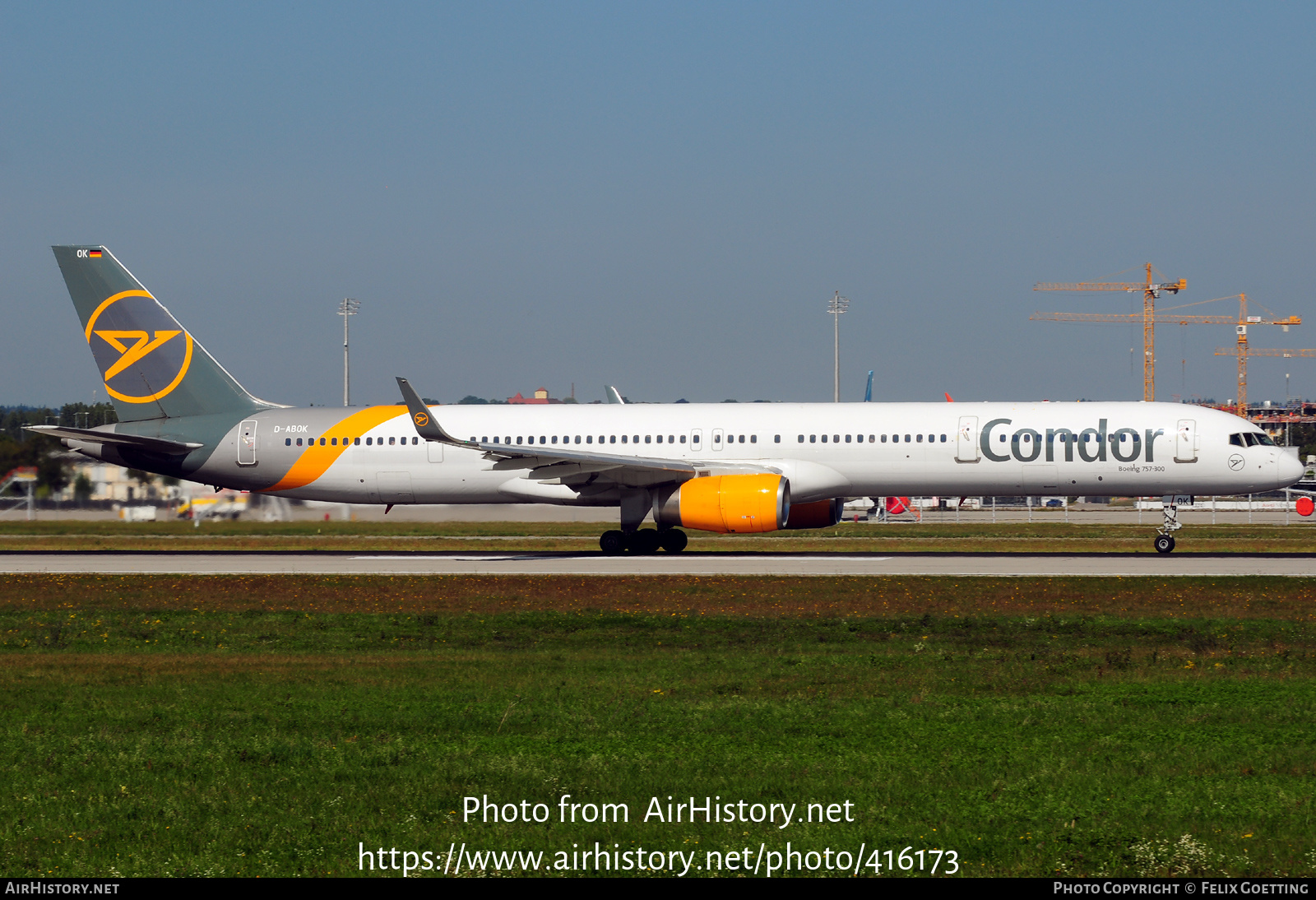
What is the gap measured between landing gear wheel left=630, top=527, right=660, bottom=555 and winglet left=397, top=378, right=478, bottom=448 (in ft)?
16.8

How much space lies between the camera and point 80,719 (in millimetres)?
11203

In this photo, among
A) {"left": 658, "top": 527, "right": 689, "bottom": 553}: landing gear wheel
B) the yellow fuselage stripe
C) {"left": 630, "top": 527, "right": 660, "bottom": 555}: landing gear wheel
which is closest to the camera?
{"left": 630, "top": 527, "right": 660, "bottom": 555}: landing gear wheel

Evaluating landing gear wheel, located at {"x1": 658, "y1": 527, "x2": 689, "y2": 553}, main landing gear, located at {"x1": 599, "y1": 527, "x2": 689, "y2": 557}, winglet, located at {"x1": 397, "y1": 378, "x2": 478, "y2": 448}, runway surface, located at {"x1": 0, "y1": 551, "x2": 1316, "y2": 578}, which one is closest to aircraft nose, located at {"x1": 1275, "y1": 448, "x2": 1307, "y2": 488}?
runway surface, located at {"x1": 0, "y1": 551, "x2": 1316, "y2": 578}

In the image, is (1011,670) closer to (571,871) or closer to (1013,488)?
(571,871)

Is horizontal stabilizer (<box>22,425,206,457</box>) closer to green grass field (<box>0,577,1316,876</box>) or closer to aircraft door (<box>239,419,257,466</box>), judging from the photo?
aircraft door (<box>239,419,257,466</box>)

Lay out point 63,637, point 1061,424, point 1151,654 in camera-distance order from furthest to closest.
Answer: point 1061,424 → point 63,637 → point 1151,654

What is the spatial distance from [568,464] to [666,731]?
2010cm

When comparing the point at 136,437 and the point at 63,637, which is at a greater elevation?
the point at 136,437

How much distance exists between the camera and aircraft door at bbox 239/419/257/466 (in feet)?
110

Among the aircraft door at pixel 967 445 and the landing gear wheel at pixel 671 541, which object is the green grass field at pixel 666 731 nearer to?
the aircraft door at pixel 967 445

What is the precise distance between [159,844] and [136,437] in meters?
27.2

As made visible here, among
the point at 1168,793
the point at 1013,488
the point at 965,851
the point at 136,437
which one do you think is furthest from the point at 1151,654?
the point at 136,437

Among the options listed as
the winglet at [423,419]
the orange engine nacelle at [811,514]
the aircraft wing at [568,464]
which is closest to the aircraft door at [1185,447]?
the orange engine nacelle at [811,514]

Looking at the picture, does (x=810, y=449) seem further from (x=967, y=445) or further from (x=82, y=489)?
(x=82, y=489)
